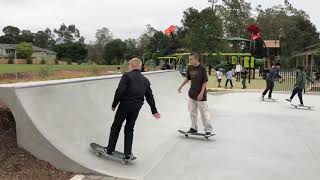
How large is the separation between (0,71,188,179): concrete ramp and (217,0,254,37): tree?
81.1 metres

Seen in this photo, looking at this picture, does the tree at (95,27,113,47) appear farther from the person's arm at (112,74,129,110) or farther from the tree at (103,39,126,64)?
the person's arm at (112,74,129,110)

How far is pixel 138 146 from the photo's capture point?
8.58m

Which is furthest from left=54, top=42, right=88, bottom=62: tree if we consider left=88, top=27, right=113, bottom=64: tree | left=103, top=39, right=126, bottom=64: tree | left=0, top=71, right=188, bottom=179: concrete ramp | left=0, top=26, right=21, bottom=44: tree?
left=0, top=71, right=188, bottom=179: concrete ramp

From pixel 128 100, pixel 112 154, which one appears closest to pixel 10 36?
pixel 112 154

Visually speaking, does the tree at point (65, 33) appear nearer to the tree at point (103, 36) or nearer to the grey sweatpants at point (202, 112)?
the tree at point (103, 36)

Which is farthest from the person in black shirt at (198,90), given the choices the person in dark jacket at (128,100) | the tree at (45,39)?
the tree at (45,39)

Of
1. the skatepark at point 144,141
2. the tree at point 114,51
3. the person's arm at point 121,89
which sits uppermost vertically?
the tree at point 114,51

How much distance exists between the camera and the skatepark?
6.50m

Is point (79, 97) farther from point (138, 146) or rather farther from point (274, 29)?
point (274, 29)

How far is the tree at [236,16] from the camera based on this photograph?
8962 centimetres

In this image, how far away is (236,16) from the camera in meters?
92.4

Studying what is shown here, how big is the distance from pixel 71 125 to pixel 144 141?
7.44 feet

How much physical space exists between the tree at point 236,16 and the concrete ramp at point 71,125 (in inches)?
3195

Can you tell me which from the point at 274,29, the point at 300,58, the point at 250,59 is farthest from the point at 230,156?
the point at 274,29
